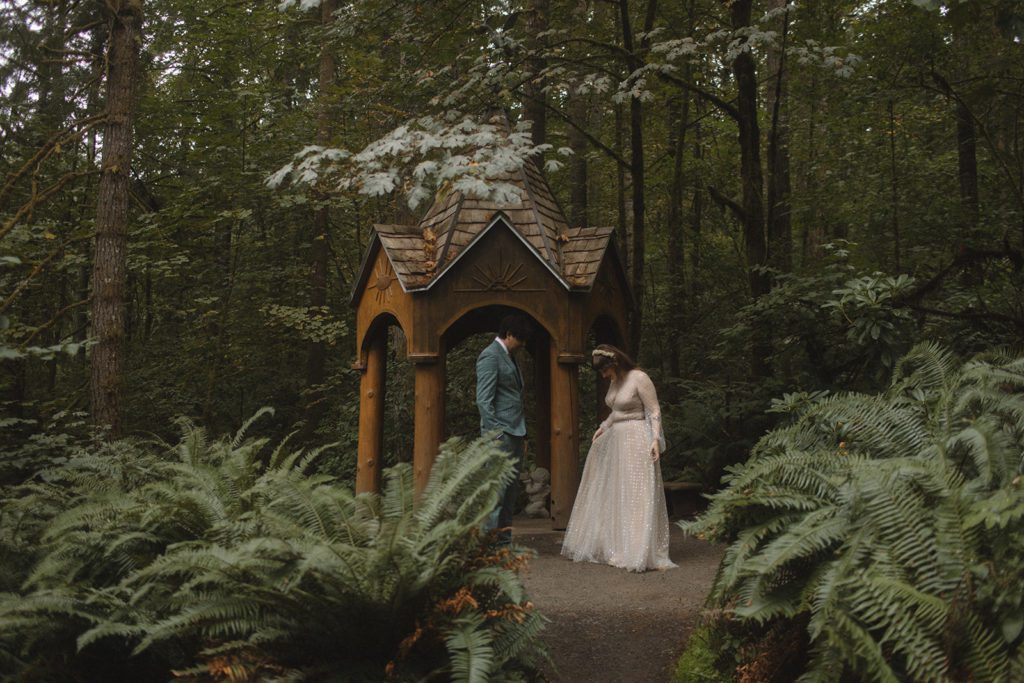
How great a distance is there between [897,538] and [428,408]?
17.1 feet

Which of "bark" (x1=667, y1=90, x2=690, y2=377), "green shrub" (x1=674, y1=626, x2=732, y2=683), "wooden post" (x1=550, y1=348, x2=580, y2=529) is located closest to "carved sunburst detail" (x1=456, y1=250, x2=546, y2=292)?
"wooden post" (x1=550, y1=348, x2=580, y2=529)

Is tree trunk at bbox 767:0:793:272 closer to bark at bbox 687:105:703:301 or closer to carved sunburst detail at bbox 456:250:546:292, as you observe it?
bark at bbox 687:105:703:301

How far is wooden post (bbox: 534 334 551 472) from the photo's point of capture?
10.6 metres

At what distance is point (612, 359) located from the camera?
7801mm

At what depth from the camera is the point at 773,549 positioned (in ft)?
12.7

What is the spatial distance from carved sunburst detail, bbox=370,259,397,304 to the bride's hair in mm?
2285

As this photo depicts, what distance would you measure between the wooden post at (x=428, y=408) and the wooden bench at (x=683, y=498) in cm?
311

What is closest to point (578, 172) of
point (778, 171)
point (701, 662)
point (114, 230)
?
point (778, 171)

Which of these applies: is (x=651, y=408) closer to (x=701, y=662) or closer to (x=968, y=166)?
(x=701, y=662)

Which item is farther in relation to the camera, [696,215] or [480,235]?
[696,215]

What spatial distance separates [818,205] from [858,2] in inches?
140

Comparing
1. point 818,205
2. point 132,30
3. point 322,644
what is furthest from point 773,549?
point 818,205

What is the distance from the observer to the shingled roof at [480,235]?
8.41 m

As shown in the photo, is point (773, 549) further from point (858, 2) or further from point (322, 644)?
point (858, 2)
